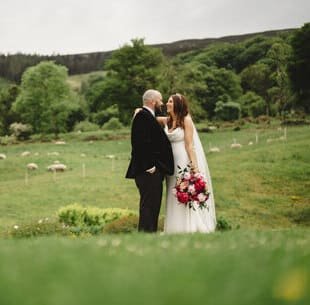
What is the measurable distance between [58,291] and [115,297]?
25 centimetres

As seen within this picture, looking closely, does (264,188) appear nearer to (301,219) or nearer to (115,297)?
(301,219)

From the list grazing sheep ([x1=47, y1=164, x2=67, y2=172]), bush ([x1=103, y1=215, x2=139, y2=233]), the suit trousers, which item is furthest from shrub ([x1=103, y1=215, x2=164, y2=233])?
grazing sheep ([x1=47, y1=164, x2=67, y2=172])

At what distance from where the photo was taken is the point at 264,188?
2961cm

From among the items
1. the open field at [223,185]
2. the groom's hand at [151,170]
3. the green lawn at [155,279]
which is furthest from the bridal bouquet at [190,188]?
the open field at [223,185]

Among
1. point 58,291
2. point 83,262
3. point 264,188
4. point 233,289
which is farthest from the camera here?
point 264,188

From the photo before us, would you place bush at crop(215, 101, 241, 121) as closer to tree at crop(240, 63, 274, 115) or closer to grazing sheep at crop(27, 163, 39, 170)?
tree at crop(240, 63, 274, 115)

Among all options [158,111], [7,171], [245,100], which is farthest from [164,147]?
[245,100]

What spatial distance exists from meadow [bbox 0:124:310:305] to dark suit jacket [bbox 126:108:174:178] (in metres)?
2.07

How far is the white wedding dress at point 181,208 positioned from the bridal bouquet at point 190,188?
0.20 m

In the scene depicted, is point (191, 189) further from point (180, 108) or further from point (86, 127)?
Result: point (86, 127)

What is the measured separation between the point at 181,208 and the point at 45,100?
69.5 m

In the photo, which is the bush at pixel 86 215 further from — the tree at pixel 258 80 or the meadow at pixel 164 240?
the tree at pixel 258 80

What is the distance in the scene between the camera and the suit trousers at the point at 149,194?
35.5 ft

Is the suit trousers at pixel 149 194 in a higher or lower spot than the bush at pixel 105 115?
lower
